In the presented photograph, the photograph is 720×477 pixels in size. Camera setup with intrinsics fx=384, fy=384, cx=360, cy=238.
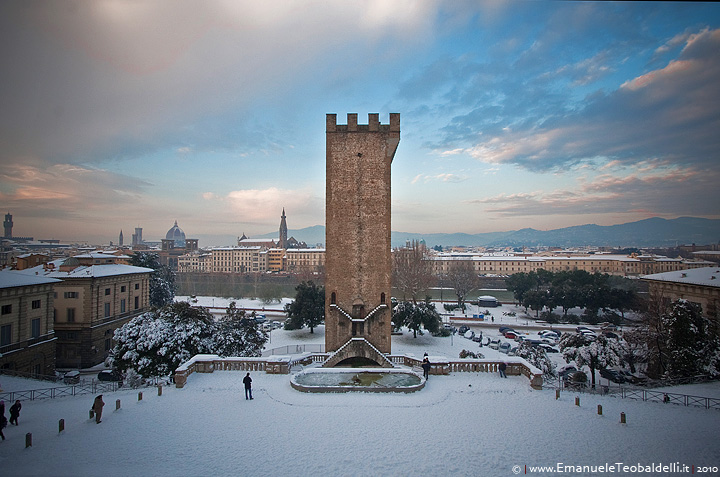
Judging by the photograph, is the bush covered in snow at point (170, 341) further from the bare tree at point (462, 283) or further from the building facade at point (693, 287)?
the bare tree at point (462, 283)

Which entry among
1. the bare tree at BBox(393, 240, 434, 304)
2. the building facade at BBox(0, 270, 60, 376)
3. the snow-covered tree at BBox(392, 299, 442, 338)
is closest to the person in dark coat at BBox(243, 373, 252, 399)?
the building facade at BBox(0, 270, 60, 376)

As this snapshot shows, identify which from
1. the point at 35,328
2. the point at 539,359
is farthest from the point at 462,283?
the point at 35,328

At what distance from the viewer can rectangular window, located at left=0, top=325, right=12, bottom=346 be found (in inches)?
747

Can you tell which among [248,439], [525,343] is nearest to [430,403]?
[248,439]

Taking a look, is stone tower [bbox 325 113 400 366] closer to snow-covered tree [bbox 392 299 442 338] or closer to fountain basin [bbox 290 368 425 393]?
fountain basin [bbox 290 368 425 393]

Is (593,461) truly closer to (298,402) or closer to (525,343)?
(298,402)

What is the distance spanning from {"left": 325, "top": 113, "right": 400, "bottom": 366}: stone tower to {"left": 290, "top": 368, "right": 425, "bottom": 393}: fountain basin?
5546mm

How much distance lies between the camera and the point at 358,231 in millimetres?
20172

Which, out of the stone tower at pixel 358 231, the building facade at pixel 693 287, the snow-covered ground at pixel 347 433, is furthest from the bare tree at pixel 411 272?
the snow-covered ground at pixel 347 433

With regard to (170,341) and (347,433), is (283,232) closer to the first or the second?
(170,341)

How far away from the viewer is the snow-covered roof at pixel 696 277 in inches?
879

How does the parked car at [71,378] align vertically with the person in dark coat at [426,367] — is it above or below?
below

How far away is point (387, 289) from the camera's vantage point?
19.9 m

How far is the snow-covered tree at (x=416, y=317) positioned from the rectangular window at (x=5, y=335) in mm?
24260
